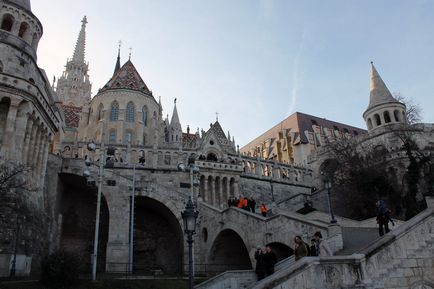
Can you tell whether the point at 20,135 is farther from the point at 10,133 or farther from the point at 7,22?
the point at 7,22

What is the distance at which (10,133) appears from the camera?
17406 millimetres

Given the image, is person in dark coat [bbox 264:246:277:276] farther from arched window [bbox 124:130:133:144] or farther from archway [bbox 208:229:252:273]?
arched window [bbox 124:130:133:144]

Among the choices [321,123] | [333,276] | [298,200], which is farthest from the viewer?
[321,123]

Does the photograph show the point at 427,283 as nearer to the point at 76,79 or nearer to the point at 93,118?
the point at 93,118

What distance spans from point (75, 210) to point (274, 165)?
887 inches

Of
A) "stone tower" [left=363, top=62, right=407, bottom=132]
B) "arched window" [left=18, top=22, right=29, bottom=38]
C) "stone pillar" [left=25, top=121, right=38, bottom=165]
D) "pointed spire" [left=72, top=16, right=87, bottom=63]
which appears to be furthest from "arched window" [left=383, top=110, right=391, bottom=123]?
"pointed spire" [left=72, top=16, right=87, bottom=63]

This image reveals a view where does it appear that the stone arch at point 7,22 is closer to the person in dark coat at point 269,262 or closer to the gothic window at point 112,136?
the gothic window at point 112,136

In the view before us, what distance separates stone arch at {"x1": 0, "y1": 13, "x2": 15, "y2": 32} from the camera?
2162 cm

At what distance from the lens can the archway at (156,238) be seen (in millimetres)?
23859

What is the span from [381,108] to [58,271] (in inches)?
1381

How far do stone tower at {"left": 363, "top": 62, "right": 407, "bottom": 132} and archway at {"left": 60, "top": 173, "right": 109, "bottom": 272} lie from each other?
28.3 meters

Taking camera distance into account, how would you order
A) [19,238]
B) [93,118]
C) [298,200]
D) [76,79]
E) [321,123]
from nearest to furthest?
[19,238]
[298,200]
[93,118]
[321,123]
[76,79]

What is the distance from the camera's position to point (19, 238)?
15.9 metres

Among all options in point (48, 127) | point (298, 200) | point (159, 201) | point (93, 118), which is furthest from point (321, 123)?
point (48, 127)
